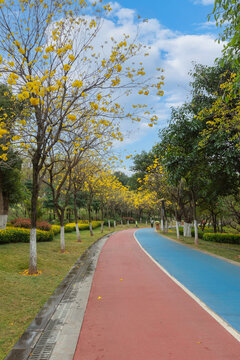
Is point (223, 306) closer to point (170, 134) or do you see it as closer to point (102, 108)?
point (102, 108)

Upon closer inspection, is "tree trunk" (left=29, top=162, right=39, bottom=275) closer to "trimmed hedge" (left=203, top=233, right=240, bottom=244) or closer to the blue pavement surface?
the blue pavement surface

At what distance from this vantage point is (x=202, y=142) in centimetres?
1269

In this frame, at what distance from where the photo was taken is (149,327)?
4.76 metres

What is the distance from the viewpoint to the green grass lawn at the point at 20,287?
4746mm

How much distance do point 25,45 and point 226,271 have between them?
423 inches

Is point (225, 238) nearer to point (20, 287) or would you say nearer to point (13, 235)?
point (13, 235)

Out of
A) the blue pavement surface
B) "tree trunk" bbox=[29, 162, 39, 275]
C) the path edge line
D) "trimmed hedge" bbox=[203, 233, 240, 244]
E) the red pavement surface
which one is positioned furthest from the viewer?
"trimmed hedge" bbox=[203, 233, 240, 244]

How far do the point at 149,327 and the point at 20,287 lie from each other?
413 cm

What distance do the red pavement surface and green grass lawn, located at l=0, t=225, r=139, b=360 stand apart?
117 centimetres

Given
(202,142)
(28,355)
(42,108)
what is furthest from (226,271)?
(42,108)

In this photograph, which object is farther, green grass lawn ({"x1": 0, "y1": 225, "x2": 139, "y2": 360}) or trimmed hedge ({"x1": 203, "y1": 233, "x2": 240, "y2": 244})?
trimmed hedge ({"x1": 203, "y1": 233, "x2": 240, "y2": 244})

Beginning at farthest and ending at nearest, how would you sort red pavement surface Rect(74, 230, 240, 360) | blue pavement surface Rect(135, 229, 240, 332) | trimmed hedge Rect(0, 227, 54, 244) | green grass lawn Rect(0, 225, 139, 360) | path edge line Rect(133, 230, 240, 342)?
trimmed hedge Rect(0, 227, 54, 244) < blue pavement surface Rect(135, 229, 240, 332) < green grass lawn Rect(0, 225, 139, 360) < path edge line Rect(133, 230, 240, 342) < red pavement surface Rect(74, 230, 240, 360)

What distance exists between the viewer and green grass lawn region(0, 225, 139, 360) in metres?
4.75

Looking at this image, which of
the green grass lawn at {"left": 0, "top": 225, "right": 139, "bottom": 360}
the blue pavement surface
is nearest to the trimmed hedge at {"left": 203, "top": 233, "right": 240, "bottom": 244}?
the blue pavement surface
